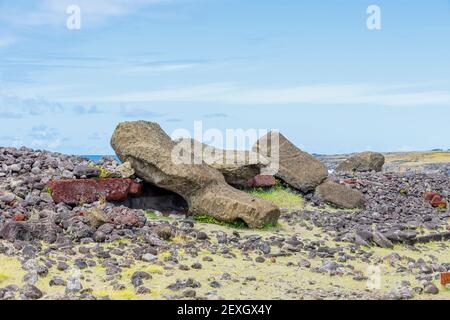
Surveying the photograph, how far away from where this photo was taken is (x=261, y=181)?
813 inches

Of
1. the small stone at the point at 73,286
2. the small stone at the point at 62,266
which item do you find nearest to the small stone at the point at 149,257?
the small stone at the point at 62,266

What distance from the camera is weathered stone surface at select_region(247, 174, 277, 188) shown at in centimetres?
2044

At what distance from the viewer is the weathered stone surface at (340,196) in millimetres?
20531

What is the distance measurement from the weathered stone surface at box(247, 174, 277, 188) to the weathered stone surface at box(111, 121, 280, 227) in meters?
3.81

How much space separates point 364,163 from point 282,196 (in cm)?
1406

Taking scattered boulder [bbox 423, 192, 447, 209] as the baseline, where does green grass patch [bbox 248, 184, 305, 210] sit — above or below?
above

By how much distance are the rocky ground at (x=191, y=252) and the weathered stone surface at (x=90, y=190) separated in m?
0.30

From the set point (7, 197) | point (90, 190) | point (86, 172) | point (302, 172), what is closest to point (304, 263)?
point (90, 190)

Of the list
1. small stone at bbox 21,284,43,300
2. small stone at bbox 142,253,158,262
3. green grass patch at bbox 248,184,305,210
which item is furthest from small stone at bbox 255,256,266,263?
green grass patch at bbox 248,184,305,210

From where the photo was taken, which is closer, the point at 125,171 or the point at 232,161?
the point at 125,171

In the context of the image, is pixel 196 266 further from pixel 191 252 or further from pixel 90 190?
pixel 90 190

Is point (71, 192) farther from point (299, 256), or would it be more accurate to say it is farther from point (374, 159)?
point (374, 159)

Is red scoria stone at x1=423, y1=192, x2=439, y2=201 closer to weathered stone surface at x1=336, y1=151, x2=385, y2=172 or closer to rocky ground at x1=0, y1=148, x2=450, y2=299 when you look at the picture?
rocky ground at x1=0, y1=148, x2=450, y2=299

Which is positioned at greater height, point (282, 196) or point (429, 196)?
point (282, 196)
